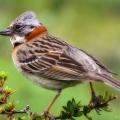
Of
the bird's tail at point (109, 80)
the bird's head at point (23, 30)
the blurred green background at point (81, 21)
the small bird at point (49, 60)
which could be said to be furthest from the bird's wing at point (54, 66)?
the blurred green background at point (81, 21)

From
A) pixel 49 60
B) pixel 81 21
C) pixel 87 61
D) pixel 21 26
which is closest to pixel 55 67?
pixel 49 60

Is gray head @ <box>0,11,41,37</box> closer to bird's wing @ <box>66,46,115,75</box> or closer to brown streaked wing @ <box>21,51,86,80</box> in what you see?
brown streaked wing @ <box>21,51,86,80</box>

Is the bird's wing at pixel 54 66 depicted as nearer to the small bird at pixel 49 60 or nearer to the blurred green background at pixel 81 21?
the small bird at pixel 49 60

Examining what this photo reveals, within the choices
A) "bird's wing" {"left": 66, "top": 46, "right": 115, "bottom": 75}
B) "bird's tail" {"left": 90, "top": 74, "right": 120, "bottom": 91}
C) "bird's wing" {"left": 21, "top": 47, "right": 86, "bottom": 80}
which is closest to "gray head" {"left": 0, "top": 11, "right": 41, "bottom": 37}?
"bird's wing" {"left": 21, "top": 47, "right": 86, "bottom": 80}

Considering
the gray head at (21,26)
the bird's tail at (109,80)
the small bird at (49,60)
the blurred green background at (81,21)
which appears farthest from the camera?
the blurred green background at (81,21)

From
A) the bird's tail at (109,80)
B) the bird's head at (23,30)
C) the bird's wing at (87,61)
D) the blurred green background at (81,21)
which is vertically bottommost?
the bird's tail at (109,80)

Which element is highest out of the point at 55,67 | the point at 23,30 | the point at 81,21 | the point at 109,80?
the point at 81,21

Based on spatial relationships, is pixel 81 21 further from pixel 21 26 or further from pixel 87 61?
pixel 87 61

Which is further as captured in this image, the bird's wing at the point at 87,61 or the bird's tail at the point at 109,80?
the bird's wing at the point at 87,61
